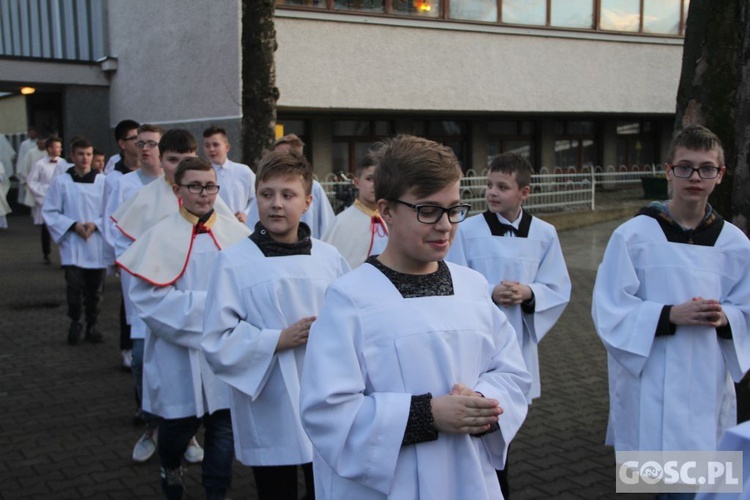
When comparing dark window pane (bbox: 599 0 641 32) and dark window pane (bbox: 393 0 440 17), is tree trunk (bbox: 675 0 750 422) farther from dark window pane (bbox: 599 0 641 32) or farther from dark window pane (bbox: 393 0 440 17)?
dark window pane (bbox: 599 0 641 32)

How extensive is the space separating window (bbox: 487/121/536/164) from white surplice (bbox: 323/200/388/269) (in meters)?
16.5

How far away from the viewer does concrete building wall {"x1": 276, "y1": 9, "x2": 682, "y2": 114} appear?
659 inches

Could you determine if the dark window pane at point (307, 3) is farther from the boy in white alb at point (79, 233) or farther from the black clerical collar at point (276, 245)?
the black clerical collar at point (276, 245)

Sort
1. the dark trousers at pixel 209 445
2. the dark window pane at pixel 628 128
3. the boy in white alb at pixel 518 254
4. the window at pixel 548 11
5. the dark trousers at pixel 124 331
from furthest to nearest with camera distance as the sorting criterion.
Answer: the dark window pane at pixel 628 128 → the window at pixel 548 11 → the dark trousers at pixel 124 331 → the boy in white alb at pixel 518 254 → the dark trousers at pixel 209 445

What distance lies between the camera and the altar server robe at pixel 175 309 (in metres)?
4.48

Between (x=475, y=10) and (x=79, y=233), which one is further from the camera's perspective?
(x=475, y=10)

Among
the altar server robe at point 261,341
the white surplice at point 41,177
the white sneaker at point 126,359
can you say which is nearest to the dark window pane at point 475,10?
the white surplice at point 41,177

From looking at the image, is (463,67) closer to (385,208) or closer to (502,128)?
(502,128)

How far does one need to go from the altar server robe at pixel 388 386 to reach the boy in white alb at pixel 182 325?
6.19ft

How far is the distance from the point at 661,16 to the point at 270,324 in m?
20.1

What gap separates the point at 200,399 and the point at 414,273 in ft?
7.27

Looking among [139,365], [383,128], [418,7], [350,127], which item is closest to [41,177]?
[350,127]

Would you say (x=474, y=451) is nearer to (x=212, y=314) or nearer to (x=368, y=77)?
(x=212, y=314)

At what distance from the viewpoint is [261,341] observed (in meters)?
3.72
